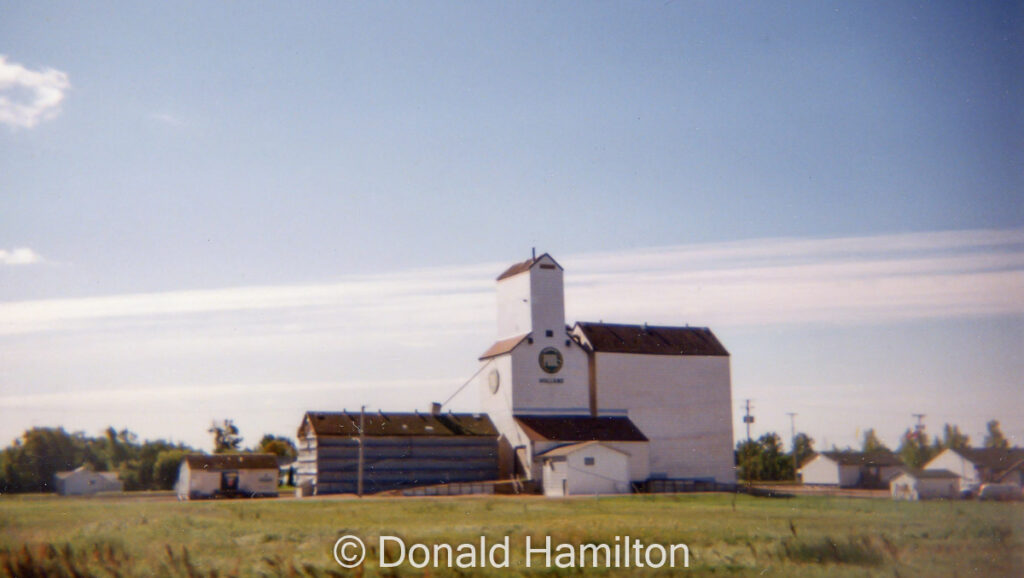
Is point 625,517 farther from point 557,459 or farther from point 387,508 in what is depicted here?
point 557,459

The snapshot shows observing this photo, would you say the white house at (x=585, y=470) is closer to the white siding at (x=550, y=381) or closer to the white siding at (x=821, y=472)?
the white siding at (x=550, y=381)

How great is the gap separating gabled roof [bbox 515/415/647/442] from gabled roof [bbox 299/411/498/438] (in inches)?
142

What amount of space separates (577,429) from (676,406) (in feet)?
33.3

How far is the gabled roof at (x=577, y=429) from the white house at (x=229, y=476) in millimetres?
20284

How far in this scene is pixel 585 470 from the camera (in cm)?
5788

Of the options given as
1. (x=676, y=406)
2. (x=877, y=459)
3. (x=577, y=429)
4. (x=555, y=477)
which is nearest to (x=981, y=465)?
(x=877, y=459)

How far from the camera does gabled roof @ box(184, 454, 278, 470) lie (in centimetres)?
3797

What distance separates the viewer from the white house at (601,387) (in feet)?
211

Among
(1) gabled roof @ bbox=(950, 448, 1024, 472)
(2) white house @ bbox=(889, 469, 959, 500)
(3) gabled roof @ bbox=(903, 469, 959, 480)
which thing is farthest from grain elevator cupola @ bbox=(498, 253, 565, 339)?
(1) gabled roof @ bbox=(950, 448, 1024, 472)

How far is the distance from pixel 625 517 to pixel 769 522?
5173 mm

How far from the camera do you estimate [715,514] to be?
110ft

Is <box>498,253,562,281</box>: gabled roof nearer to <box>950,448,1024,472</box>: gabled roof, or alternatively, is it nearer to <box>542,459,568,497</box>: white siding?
<box>542,459,568,497</box>: white siding

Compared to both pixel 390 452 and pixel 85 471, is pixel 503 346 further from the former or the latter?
pixel 85 471

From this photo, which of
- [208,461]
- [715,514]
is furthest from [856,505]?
[208,461]
